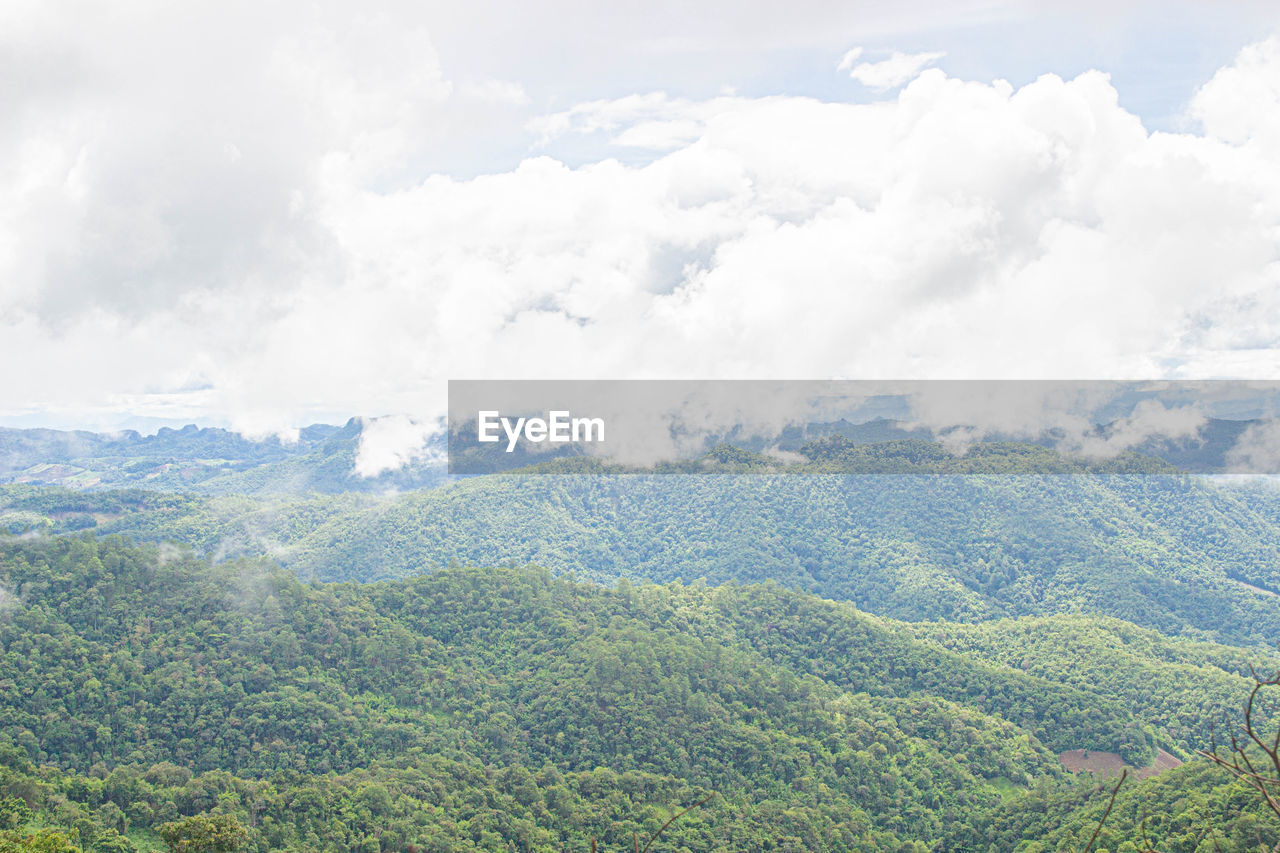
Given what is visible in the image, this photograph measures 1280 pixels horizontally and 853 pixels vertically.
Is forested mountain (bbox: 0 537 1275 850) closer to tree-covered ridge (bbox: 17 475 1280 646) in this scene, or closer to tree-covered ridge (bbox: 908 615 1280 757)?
tree-covered ridge (bbox: 908 615 1280 757)

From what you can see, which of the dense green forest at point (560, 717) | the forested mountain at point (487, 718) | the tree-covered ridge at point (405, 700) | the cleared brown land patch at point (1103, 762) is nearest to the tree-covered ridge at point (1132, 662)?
the dense green forest at point (560, 717)

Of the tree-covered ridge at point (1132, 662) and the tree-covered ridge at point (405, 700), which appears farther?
the tree-covered ridge at point (1132, 662)

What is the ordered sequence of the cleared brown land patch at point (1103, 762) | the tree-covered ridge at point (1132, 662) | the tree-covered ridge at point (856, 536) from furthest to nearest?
the tree-covered ridge at point (856, 536) → the tree-covered ridge at point (1132, 662) → the cleared brown land patch at point (1103, 762)

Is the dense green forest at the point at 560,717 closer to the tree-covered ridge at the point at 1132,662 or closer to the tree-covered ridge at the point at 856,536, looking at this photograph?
the tree-covered ridge at the point at 1132,662

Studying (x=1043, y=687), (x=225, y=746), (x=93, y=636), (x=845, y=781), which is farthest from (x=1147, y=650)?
(x=93, y=636)

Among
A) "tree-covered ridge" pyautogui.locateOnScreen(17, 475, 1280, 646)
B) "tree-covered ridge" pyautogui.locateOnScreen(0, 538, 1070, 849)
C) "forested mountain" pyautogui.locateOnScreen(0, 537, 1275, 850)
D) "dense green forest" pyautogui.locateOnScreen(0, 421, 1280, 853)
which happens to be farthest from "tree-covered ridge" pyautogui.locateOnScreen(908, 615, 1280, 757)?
"tree-covered ridge" pyautogui.locateOnScreen(17, 475, 1280, 646)

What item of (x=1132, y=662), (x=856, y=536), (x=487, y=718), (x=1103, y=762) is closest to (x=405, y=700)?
(x=487, y=718)

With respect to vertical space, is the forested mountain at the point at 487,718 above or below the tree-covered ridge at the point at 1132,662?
above
